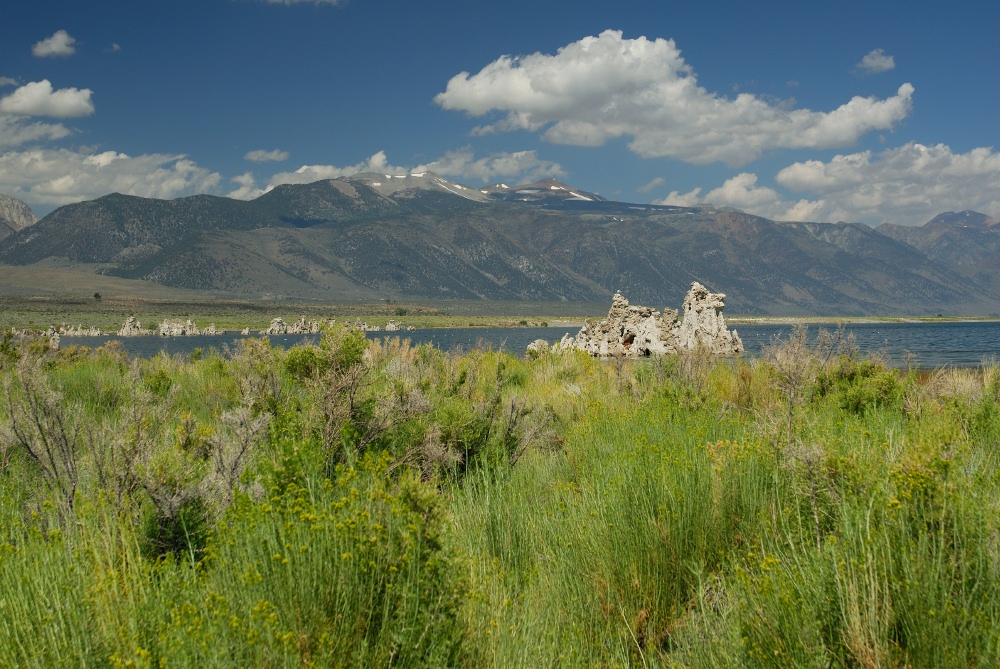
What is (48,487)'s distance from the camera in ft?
18.0

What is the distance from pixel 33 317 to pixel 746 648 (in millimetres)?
131661

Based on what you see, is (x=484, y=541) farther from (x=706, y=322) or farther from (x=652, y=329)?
(x=706, y=322)

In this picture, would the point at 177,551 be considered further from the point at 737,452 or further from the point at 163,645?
the point at 737,452

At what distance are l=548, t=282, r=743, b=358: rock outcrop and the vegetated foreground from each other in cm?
2684

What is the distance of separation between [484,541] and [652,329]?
102ft

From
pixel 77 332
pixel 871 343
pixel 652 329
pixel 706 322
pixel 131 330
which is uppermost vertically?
pixel 706 322

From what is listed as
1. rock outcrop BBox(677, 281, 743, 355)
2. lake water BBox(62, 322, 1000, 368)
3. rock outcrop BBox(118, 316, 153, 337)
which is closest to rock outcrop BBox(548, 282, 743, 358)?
rock outcrop BBox(677, 281, 743, 355)

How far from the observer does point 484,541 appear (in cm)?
488


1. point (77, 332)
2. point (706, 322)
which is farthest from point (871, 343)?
point (77, 332)

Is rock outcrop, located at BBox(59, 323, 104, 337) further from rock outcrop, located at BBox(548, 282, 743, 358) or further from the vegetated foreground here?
the vegetated foreground

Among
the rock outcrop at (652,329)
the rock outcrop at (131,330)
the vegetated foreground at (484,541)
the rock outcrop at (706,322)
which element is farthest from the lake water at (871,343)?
the rock outcrop at (131,330)

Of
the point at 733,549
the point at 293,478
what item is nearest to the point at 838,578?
the point at 733,549

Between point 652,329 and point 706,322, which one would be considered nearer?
point 652,329

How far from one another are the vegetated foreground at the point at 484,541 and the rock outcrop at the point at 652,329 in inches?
1057
